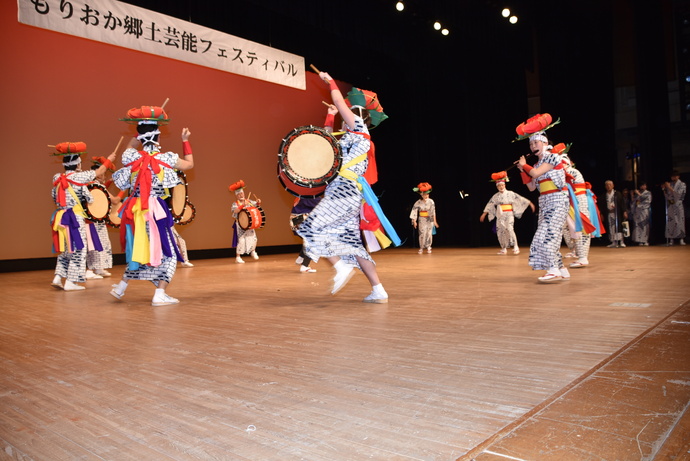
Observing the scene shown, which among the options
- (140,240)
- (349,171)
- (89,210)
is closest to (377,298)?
(349,171)

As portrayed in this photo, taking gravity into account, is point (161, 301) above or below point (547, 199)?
below

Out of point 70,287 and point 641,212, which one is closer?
point 70,287

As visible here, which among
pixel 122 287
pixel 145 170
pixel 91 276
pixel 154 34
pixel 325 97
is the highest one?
pixel 325 97

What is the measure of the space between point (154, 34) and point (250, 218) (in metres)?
3.07

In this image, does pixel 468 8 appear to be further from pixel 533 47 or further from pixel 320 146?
pixel 320 146

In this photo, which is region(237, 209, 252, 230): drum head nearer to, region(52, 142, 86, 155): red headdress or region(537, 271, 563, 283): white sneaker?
region(52, 142, 86, 155): red headdress

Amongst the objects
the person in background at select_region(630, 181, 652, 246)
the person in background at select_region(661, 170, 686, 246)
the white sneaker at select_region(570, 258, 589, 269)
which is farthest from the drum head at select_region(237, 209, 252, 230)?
the person in background at select_region(661, 170, 686, 246)

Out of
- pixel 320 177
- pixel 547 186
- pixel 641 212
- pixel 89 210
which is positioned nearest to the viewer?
pixel 320 177

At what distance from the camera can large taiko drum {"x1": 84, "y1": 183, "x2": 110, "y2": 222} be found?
5.60 metres

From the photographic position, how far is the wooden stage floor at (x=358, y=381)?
1.16 metres

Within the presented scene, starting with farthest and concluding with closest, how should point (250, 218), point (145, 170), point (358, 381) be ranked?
point (250, 218) < point (145, 170) < point (358, 381)

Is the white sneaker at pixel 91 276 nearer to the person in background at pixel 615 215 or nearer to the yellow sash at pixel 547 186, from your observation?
the yellow sash at pixel 547 186

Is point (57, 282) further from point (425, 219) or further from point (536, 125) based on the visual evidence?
point (425, 219)

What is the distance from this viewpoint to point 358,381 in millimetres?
1656
